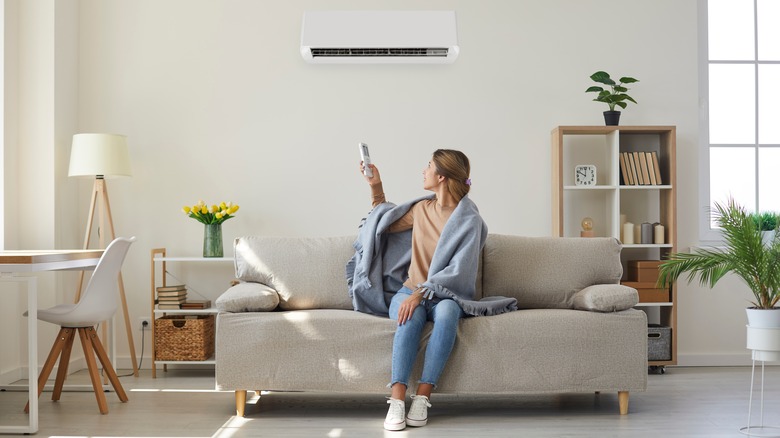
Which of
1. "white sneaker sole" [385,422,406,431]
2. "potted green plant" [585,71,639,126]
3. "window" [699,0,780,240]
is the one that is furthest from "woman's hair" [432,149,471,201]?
"window" [699,0,780,240]

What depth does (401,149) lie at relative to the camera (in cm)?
497

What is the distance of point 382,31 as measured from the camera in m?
4.64

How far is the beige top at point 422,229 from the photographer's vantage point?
3.61m

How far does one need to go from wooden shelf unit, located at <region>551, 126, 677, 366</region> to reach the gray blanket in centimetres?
130

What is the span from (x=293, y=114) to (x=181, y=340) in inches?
59.3

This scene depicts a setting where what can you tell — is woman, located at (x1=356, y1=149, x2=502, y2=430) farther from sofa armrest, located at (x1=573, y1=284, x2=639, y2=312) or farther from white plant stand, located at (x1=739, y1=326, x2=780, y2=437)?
white plant stand, located at (x1=739, y1=326, x2=780, y2=437)

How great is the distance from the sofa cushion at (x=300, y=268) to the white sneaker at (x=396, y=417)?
658mm

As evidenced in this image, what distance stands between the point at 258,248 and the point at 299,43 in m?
1.65

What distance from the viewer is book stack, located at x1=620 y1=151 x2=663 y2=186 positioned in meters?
4.75

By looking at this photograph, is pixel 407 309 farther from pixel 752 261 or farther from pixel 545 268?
pixel 752 261

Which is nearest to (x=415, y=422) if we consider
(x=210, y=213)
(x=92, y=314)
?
(x=92, y=314)

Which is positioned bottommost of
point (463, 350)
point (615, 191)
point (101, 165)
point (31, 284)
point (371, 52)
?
point (463, 350)

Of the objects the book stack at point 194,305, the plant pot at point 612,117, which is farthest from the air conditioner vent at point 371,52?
the book stack at point 194,305

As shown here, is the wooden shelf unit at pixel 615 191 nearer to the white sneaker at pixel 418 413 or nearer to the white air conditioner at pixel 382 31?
the white air conditioner at pixel 382 31
